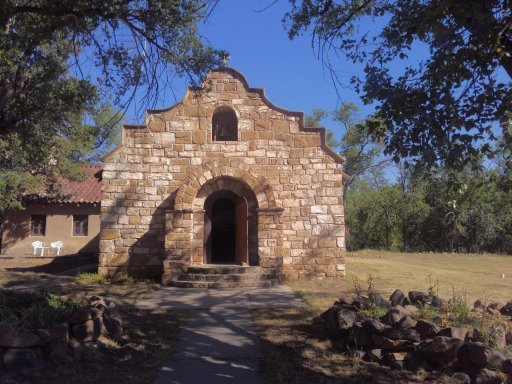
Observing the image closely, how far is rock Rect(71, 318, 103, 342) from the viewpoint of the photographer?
599cm

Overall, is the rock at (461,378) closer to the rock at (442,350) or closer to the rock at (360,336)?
the rock at (442,350)

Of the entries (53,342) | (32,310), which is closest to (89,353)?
(53,342)

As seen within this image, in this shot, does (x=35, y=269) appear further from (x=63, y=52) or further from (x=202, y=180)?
(x=63, y=52)

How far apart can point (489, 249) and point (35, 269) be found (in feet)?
92.6

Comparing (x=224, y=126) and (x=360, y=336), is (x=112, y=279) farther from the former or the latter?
(x=360, y=336)

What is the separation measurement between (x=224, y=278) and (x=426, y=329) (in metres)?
7.09

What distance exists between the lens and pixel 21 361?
206 inches

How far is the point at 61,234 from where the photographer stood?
79.0 feet

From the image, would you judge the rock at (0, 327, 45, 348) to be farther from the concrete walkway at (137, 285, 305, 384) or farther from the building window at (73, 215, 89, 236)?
the building window at (73, 215, 89, 236)

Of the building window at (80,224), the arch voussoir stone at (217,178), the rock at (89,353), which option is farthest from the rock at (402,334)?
the building window at (80,224)

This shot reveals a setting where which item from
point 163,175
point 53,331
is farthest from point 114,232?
point 53,331

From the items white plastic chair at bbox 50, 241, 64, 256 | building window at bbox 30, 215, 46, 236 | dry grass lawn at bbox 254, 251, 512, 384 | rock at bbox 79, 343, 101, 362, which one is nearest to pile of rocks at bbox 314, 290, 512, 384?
dry grass lawn at bbox 254, 251, 512, 384

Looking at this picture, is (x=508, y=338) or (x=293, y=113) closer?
(x=508, y=338)

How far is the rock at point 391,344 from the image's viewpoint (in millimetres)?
5891
